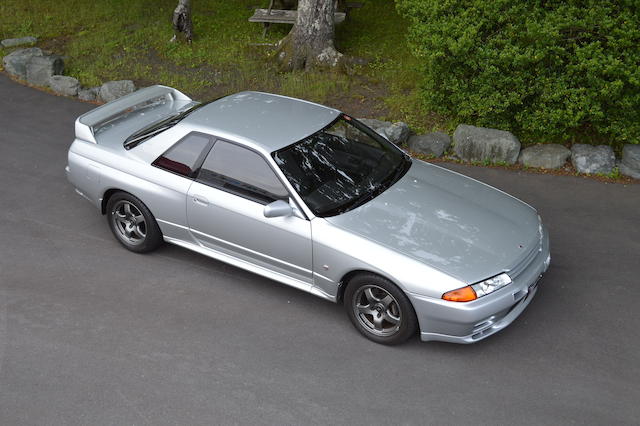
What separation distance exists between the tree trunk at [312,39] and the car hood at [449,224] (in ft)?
17.5

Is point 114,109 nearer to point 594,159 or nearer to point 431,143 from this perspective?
point 431,143

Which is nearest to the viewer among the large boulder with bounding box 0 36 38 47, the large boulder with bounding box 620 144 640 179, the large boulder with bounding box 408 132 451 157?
the large boulder with bounding box 620 144 640 179

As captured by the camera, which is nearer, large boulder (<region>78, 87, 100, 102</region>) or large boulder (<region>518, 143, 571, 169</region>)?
large boulder (<region>518, 143, 571, 169</region>)

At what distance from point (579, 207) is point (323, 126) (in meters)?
3.43

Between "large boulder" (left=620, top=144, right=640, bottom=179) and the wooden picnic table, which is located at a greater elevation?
the wooden picnic table

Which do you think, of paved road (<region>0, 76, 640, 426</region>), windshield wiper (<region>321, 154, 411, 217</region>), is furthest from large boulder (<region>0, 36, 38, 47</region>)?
windshield wiper (<region>321, 154, 411, 217</region>)

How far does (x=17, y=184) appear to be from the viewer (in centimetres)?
859

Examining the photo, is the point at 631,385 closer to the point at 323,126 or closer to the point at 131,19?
the point at 323,126

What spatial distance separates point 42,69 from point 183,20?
2.74m

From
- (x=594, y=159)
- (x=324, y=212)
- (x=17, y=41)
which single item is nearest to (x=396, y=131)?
(x=594, y=159)

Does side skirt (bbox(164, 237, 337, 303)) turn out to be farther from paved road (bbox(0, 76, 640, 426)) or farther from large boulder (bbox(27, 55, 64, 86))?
large boulder (bbox(27, 55, 64, 86))

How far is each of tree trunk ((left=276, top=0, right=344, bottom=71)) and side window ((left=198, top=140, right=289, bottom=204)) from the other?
5.53 m

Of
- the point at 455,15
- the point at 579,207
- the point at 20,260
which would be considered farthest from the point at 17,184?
the point at 579,207

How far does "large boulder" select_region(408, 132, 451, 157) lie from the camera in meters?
9.36
